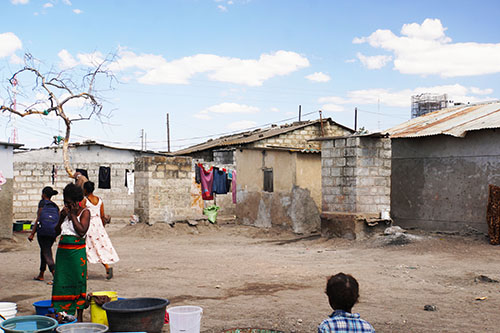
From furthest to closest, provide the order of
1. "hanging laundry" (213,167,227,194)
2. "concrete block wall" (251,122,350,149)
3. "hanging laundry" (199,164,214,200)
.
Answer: "concrete block wall" (251,122,350,149), "hanging laundry" (213,167,227,194), "hanging laundry" (199,164,214,200)

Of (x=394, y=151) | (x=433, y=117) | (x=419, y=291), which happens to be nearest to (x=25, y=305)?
(x=419, y=291)

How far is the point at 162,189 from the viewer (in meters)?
15.1

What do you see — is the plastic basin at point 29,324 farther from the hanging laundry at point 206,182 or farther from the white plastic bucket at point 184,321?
the hanging laundry at point 206,182

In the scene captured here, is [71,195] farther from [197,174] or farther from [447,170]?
[197,174]

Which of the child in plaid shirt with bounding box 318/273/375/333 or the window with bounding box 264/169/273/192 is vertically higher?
the window with bounding box 264/169/273/192

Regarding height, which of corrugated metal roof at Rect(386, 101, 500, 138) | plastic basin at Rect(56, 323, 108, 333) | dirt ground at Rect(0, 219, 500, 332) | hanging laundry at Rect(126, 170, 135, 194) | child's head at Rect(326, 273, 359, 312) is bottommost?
dirt ground at Rect(0, 219, 500, 332)

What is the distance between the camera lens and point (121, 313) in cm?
486

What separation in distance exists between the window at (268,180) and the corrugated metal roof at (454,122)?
3679 mm

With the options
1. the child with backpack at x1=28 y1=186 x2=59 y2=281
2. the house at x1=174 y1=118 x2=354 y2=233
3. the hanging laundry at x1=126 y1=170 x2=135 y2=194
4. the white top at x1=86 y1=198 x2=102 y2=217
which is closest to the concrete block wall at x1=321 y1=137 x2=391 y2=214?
the house at x1=174 y1=118 x2=354 y2=233

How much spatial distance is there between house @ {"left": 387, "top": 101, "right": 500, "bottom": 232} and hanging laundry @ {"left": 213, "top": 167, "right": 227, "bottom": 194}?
6650mm

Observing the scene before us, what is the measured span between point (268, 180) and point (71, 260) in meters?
11.2

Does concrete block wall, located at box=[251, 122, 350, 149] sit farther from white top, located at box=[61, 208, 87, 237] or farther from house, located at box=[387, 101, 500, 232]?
white top, located at box=[61, 208, 87, 237]

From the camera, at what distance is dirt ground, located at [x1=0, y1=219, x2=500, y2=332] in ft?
19.4

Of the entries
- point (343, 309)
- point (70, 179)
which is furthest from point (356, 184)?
point (70, 179)
